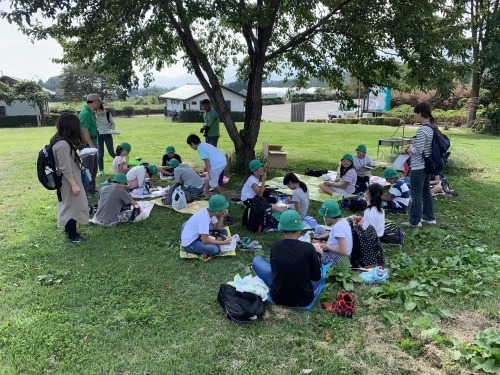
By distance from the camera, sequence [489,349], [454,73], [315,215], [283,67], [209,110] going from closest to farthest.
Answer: [489,349], [315,215], [454,73], [209,110], [283,67]

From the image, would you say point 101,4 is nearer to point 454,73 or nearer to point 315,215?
point 315,215

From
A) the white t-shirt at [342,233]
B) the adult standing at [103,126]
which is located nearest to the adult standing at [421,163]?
the white t-shirt at [342,233]

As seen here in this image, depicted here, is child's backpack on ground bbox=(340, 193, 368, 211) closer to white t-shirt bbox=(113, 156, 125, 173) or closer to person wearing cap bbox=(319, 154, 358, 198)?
person wearing cap bbox=(319, 154, 358, 198)

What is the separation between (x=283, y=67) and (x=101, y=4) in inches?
217

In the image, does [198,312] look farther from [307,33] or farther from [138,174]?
[307,33]

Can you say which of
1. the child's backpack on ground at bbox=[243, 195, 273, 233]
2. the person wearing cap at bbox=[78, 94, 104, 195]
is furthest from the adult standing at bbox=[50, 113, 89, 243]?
the child's backpack on ground at bbox=[243, 195, 273, 233]

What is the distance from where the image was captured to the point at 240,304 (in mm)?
3545

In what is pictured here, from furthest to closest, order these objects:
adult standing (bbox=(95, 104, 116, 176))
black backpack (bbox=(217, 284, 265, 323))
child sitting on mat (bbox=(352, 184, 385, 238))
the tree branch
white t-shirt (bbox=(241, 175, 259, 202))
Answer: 1. adult standing (bbox=(95, 104, 116, 176))
2. the tree branch
3. white t-shirt (bbox=(241, 175, 259, 202))
4. child sitting on mat (bbox=(352, 184, 385, 238))
5. black backpack (bbox=(217, 284, 265, 323))

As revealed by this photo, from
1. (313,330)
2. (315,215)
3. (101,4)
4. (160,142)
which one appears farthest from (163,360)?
(160,142)

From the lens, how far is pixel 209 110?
9570mm

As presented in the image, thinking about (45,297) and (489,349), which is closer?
(489,349)

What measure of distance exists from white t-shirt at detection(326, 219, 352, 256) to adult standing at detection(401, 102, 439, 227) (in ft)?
6.05

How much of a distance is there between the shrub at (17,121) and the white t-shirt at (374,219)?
3359 cm

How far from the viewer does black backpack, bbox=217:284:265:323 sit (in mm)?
3443
